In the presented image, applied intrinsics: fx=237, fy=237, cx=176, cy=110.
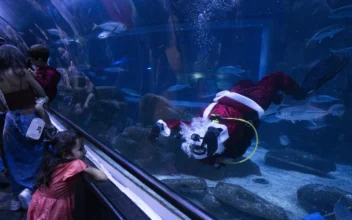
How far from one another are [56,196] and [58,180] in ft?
0.46

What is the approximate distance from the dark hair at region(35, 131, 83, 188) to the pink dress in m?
0.04

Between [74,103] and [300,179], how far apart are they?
8.42 m

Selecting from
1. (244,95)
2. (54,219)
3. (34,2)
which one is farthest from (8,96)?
(34,2)

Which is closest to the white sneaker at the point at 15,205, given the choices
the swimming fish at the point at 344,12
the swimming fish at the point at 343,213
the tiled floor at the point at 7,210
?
the tiled floor at the point at 7,210

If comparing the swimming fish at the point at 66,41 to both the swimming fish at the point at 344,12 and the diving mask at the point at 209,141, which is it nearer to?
the diving mask at the point at 209,141

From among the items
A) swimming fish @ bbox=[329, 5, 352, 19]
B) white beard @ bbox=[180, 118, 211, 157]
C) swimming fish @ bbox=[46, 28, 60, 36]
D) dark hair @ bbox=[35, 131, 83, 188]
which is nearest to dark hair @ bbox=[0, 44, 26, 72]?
dark hair @ bbox=[35, 131, 83, 188]

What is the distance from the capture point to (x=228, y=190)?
5.39m

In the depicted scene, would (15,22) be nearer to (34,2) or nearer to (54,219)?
(34,2)

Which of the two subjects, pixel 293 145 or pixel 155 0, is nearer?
pixel 293 145

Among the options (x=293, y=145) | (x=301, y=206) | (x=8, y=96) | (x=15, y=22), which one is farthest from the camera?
(x=293, y=145)

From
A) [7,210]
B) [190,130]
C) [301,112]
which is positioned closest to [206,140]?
[190,130]

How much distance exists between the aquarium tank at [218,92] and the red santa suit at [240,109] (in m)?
0.01

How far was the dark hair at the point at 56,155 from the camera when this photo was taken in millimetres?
1915

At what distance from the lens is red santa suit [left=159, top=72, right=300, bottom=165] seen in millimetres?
2730
